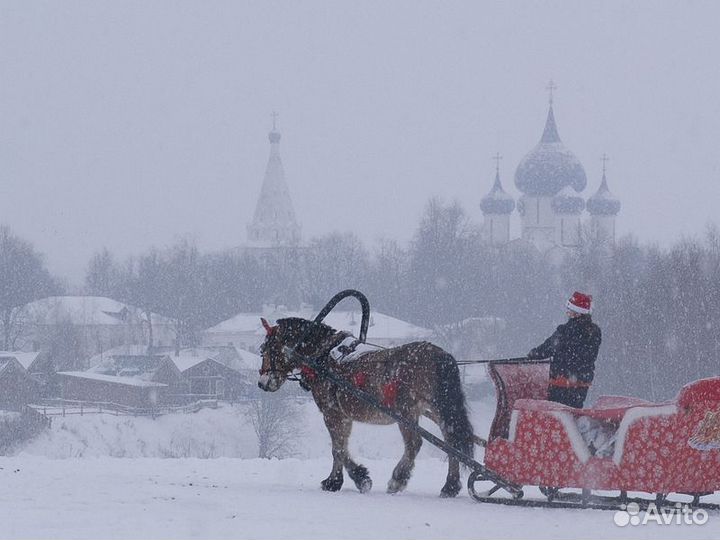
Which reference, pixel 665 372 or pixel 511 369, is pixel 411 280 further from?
pixel 511 369

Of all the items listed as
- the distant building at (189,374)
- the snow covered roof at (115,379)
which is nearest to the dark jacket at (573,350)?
the snow covered roof at (115,379)

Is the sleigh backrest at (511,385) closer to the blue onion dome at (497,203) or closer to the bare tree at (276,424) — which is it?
the bare tree at (276,424)

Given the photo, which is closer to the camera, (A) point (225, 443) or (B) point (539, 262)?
(A) point (225, 443)

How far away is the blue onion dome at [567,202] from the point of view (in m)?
110

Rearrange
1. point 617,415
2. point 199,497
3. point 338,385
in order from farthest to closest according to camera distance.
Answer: point 338,385, point 199,497, point 617,415

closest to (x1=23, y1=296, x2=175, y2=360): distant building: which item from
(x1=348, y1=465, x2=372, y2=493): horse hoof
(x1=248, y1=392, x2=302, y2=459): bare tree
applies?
(x1=248, y1=392, x2=302, y2=459): bare tree

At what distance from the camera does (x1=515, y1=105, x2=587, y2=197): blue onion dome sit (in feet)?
361

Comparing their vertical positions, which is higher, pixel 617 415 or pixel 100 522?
pixel 617 415

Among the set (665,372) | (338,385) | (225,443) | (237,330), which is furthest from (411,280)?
(338,385)

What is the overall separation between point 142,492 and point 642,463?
400 cm

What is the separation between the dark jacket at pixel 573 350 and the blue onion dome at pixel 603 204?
104872mm

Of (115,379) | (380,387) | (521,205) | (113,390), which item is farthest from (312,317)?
(380,387)

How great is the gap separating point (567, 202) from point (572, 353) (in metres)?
100

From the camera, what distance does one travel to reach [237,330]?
8806cm
